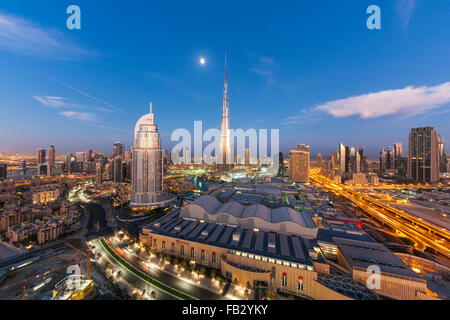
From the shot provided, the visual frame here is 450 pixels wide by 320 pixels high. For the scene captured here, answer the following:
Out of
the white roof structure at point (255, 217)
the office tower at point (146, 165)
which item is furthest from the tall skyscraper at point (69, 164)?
the white roof structure at point (255, 217)

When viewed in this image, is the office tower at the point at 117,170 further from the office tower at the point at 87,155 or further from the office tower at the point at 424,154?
the office tower at the point at 424,154

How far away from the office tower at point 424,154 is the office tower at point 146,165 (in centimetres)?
5071

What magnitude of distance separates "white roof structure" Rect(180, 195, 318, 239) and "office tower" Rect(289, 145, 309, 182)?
25766mm

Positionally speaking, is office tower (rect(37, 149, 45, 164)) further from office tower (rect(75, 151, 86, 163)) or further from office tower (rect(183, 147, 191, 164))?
office tower (rect(183, 147, 191, 164))

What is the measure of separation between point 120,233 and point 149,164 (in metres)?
10.3

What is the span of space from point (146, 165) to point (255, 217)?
53.4 ft

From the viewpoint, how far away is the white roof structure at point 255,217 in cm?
1217

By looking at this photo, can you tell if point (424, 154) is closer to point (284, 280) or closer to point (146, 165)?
point (284, 280)

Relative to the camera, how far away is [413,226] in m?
17.4

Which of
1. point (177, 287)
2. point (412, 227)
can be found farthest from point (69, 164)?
point (412, 227)

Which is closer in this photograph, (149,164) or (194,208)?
(194,208)

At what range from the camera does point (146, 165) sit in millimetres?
22578
